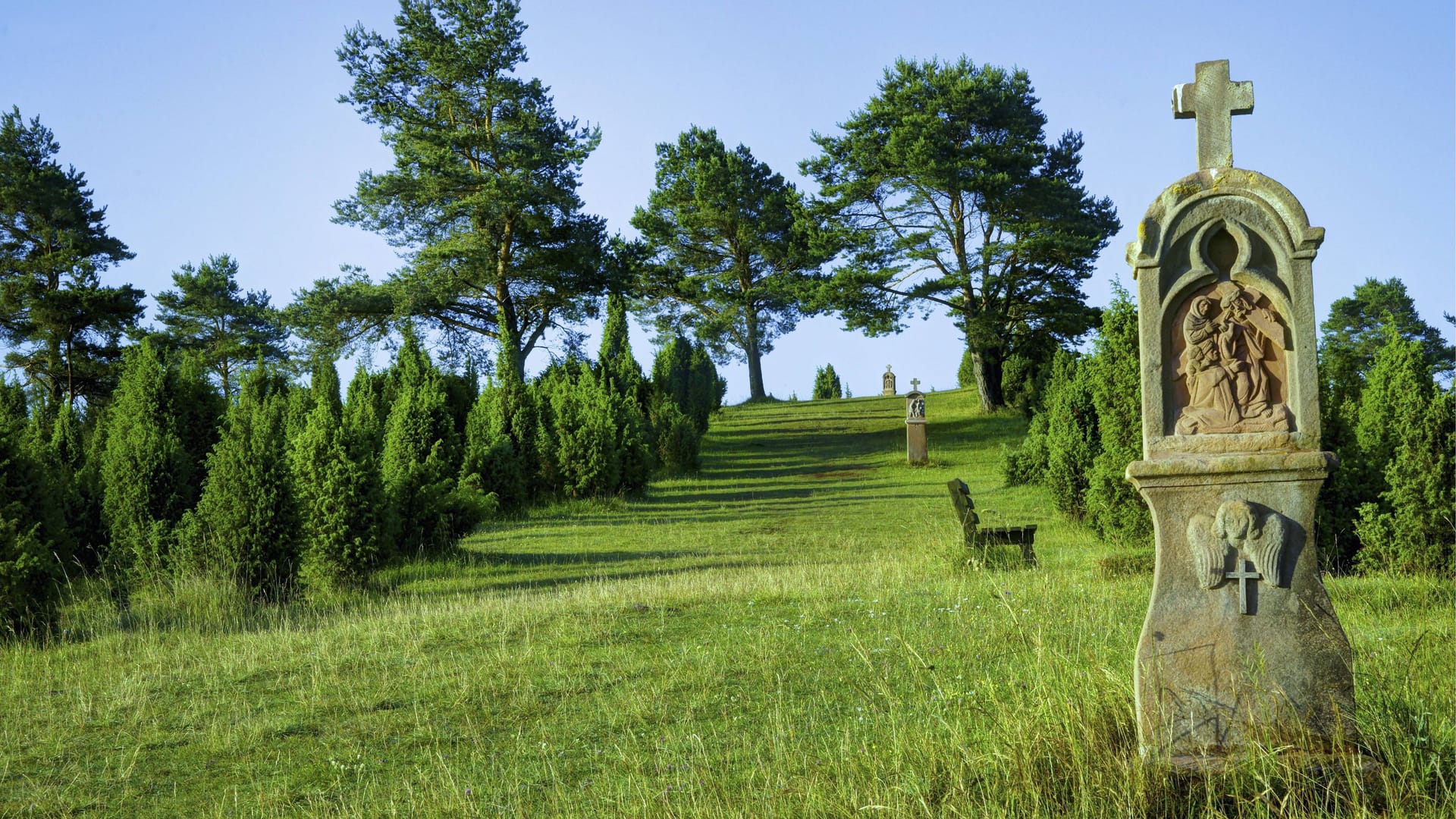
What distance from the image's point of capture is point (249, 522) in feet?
30.3

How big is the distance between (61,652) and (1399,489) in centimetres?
955

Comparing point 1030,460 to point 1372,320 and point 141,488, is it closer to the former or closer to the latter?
point 141,488

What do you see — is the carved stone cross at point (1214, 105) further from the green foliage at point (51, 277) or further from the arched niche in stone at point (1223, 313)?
the green foliage at point (51, 277)

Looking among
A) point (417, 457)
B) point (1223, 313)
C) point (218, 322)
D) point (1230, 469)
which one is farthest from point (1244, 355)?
point (218, 322)

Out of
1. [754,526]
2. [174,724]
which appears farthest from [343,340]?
[174,724]

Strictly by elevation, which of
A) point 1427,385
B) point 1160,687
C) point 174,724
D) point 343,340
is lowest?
point 174,724

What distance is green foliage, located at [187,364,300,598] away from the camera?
9.14 m

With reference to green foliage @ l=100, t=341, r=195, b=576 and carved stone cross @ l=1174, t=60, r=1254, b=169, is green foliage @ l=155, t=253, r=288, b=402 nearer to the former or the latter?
green foliage @ l=100, t=341, r=195, b=576

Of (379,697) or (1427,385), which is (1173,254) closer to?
(379,697)

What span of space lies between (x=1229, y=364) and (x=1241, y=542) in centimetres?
67

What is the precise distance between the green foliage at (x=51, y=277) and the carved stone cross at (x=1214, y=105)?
84.4 ft

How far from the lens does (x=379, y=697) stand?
217 inches

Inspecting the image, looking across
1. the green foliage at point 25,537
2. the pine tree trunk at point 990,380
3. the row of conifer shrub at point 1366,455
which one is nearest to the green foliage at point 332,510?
the green foliage at point 25,537

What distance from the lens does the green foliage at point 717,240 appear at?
3650cm
